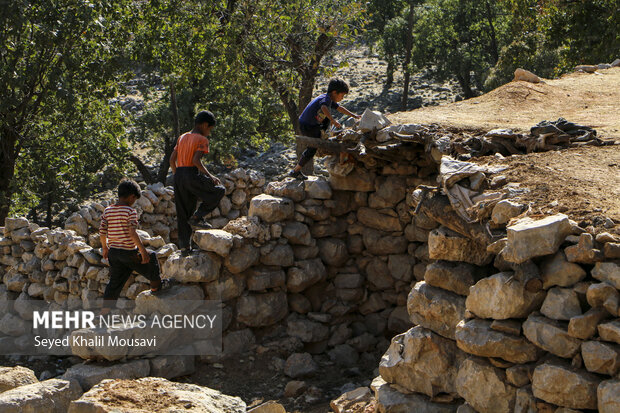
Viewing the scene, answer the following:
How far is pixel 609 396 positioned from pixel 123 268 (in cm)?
470

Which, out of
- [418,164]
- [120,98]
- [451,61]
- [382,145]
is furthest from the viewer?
[120,98]

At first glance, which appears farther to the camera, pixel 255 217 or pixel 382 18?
pixel 382 18

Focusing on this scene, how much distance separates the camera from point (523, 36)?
18.2m

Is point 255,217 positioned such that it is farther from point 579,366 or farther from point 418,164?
point 579,366

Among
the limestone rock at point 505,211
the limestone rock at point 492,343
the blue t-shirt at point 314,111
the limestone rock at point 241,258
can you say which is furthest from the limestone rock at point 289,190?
the limestone rock at point 492,343

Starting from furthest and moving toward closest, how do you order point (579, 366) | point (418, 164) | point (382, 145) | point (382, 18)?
point (382, 18) → point (418, 164) → point (382, 145) → point (579, 366)

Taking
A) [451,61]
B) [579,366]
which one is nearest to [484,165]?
[579,366]

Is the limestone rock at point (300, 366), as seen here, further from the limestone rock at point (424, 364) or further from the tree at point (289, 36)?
the tree at point (289, 36)

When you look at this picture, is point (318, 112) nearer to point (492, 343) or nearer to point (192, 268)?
point (192, 268)

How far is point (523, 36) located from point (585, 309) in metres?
15.7

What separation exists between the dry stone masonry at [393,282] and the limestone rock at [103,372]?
17mm

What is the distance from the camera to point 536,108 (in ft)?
27.8

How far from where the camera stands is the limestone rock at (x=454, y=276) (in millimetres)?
Answer: 5070

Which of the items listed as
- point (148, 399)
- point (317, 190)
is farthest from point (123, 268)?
point (317, 190)
